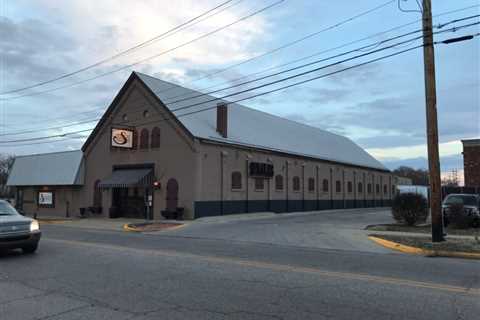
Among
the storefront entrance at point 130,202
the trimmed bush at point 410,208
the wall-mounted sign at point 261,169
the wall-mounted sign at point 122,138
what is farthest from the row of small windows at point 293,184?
the trimmed bush at point 410,208

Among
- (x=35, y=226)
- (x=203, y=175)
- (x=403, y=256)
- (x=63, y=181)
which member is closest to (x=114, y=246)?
(x=35, y=226)

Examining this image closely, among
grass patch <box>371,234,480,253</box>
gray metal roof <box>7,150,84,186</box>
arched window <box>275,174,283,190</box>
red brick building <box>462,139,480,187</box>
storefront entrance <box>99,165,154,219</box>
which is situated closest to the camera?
grass patch <box>371,234,480,253</box>

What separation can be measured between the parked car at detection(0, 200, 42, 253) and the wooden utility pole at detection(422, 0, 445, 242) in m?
12.4

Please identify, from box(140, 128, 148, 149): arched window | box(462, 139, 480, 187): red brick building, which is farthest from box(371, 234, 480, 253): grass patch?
box(462, 139, 480, 187): red brick building

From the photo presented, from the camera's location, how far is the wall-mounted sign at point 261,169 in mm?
33094

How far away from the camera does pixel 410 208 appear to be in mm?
22016

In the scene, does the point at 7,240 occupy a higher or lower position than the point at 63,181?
lower

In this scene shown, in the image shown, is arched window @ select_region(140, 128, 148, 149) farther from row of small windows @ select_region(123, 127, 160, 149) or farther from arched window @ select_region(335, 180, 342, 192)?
arched window @ select_region(335, 180, 342, 192)

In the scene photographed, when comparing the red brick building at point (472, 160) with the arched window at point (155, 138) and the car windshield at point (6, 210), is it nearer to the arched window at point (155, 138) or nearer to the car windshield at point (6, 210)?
the arched window at point (155, 138)

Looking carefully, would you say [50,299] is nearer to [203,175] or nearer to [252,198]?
[203,175]

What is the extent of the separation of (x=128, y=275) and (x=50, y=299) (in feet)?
7.09

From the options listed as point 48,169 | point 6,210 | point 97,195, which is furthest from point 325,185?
point 6,210

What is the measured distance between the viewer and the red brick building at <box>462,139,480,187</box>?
1602 inches

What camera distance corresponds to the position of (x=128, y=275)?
917 cm
